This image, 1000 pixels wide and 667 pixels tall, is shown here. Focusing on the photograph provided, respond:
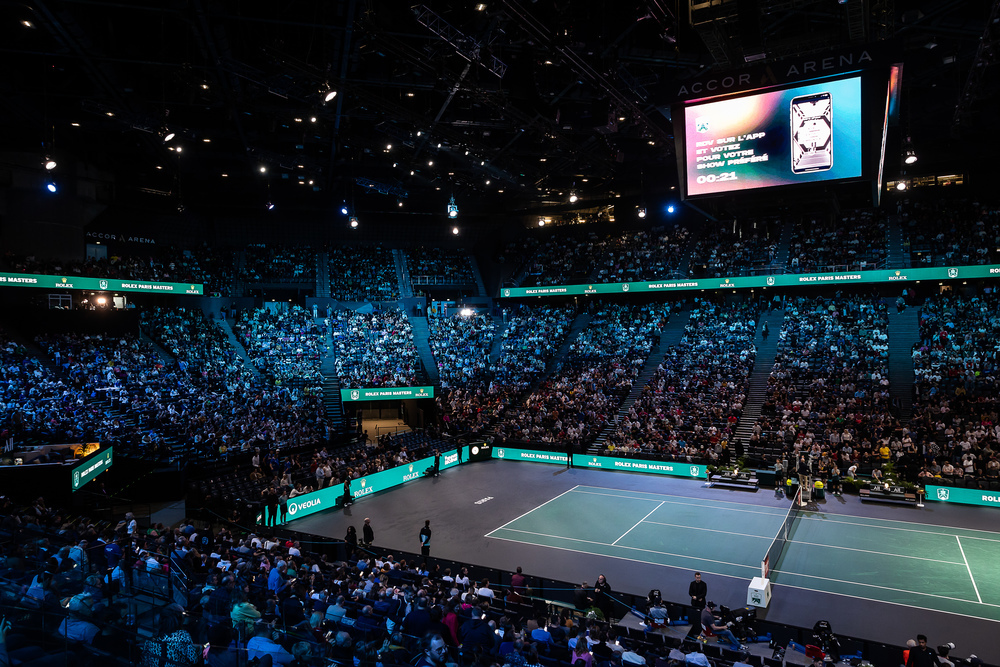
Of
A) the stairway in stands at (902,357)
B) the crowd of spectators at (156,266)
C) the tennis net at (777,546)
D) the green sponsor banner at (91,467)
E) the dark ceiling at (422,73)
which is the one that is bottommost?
the tennis net at (777,546)

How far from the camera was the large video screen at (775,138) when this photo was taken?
9.88 meters

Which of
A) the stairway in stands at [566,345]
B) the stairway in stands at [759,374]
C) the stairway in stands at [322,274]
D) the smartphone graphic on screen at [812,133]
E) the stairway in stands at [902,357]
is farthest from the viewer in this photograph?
the stairway in stands at [322,274]

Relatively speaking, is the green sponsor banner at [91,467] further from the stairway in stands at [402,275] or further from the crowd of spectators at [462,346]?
the stairway in stands at [402,275]

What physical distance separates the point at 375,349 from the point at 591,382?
13.7m

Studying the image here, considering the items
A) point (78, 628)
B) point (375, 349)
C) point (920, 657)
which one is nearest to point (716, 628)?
point (920, 657)

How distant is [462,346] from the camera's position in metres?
42.0

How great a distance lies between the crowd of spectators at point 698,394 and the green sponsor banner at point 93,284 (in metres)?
25.5

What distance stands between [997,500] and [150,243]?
44.7 m

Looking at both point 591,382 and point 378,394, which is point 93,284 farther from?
point 591,382

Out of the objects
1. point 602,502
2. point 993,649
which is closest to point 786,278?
point 602,502

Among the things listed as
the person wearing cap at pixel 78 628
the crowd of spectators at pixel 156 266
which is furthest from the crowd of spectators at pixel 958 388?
the crowd of spectators at pixel 156 266

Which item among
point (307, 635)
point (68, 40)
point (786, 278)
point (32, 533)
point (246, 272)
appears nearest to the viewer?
point (307, 635)

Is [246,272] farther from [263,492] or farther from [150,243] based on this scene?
[263,492]

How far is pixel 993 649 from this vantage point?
11953mm
